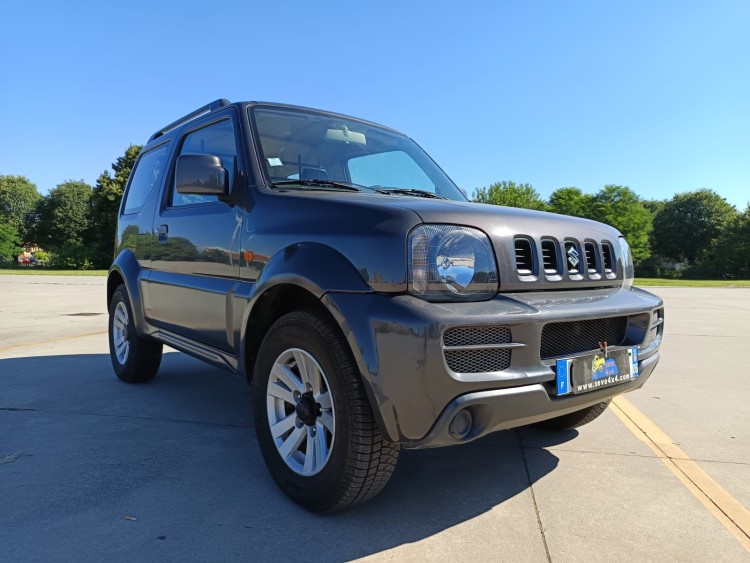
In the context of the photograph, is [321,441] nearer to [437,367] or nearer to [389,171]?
[437,367]

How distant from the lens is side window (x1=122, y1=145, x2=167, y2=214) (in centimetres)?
435

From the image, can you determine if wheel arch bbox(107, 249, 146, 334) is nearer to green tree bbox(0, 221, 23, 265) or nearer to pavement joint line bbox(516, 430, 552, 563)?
pavement joint line bbox(516, 430, 552, 563)

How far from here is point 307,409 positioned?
2.40 m

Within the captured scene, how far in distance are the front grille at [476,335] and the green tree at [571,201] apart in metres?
69.3

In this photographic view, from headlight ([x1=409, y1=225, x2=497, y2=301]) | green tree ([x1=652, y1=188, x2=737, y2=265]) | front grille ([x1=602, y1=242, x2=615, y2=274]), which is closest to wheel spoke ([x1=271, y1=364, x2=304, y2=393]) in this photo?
headlight ([x1=409, y1=225, x2=497, y2=301])

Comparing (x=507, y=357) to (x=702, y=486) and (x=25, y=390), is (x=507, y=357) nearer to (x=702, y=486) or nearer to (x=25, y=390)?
(x=702, y=486)

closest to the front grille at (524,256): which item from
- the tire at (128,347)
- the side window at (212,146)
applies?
the side window at (212,146)

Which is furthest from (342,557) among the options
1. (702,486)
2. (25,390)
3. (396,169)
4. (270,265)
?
(25,390)

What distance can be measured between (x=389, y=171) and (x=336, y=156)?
35 centimetres

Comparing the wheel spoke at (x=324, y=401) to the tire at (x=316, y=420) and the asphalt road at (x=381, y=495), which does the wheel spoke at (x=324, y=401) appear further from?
the asphalt road at (x=381, y=495)

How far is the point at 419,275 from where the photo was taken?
2.05m

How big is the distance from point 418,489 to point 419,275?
1.17m

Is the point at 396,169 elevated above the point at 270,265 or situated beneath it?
elevated above

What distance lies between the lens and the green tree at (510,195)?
201 feet
